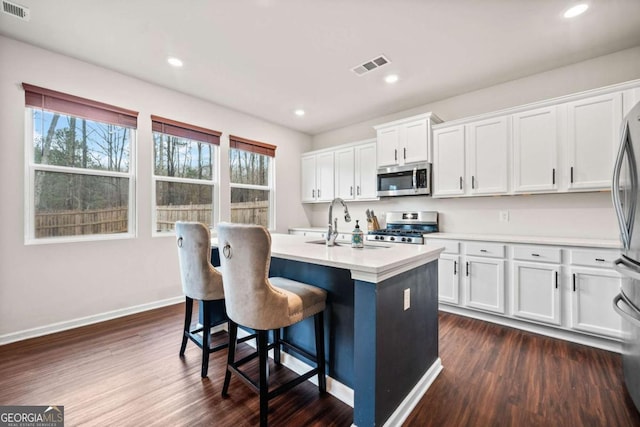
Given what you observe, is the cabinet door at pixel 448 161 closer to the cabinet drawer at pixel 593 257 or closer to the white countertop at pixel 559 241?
the white countertop at pixel 559 241

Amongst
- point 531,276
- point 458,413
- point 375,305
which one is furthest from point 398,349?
point 531,276

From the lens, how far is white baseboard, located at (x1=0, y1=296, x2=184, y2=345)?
2.51 meters

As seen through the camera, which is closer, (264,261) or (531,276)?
(264,261)

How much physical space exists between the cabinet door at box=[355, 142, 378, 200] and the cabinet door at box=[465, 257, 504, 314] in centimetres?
172

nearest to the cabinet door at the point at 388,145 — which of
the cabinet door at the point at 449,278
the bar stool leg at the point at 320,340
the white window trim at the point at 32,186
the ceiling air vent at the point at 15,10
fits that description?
the cabinet door at the point at 449,278

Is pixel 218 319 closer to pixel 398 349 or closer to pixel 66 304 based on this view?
pixel 66 304

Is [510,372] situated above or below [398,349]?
below

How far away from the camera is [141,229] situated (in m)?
3.28

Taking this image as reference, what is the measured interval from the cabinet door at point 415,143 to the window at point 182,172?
2668 millimetres

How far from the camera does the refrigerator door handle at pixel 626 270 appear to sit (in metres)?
1.43

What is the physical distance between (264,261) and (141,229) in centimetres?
261

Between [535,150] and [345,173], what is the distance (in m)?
2.55

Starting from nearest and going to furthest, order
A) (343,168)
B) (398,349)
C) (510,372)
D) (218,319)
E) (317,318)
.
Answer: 1. (398,349)
2. (317,318)
3. (510,372)
4. (218,319)
5. (343,168)

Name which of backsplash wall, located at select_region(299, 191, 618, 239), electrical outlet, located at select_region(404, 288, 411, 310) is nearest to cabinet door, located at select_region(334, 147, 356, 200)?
backsplash wall, located at select_region(299, 191, 618, 239)
